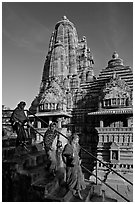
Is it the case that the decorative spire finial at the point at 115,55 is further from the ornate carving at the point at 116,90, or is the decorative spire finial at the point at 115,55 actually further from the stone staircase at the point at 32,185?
the stone staircase at the point at 32,185

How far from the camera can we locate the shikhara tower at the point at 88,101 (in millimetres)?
14180

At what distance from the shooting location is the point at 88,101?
20.0m

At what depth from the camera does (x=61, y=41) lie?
1048 inches

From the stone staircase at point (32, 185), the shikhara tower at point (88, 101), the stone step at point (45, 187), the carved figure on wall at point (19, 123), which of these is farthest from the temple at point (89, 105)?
the carved figure on wall at point (19, 123)

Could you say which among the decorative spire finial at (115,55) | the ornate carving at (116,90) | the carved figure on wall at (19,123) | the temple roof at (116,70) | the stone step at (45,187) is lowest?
the stone step at (45,187)

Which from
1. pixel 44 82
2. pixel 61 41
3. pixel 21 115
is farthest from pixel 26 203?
pixel 61 41

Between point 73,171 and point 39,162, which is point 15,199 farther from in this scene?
point 73,171

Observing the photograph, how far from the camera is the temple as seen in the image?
13898 millimetres

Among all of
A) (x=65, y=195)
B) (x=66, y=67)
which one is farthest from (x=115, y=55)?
(x=65, y=195)

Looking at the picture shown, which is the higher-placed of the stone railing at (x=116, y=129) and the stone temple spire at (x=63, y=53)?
the stone temple spire at (x=63, y=53)

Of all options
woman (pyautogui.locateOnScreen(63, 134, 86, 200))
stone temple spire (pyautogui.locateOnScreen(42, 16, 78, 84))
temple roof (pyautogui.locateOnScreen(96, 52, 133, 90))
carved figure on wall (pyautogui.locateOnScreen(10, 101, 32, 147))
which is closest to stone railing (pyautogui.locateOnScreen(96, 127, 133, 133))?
temple roof (pyautogui.locateOnScreen(96, 52, 133, 90))

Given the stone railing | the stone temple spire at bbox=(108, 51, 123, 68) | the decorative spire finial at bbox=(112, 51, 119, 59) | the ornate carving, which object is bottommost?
the stone railing

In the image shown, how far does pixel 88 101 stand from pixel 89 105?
57 centimetres

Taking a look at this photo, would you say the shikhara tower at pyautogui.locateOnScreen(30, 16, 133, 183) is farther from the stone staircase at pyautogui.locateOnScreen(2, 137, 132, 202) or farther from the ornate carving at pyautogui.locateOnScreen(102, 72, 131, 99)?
the stone staircase at pyautogui.locateOnScreen(2, 137, 132, 202)
